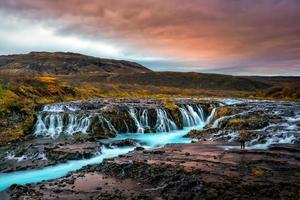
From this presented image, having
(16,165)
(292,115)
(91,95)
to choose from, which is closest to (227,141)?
(292,115)

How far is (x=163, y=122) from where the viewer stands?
42.7m

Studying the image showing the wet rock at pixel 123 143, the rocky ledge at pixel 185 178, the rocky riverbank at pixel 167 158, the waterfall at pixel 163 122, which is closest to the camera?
the rocky ledge at pixel 185 178

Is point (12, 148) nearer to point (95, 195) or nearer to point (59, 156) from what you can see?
point (59, 156)

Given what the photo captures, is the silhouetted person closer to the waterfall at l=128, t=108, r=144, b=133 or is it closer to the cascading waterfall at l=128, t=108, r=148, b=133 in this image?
the waterfall at l=128, t=108, r=144, b=133

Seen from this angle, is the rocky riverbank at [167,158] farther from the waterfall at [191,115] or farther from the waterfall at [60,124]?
the waterfall at [191,115]

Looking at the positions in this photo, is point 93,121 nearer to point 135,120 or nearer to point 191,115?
point 135,120

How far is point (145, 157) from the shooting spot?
79.4ft

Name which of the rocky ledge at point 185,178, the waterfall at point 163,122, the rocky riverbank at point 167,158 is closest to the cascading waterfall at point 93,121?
the waterfall at point 163,122

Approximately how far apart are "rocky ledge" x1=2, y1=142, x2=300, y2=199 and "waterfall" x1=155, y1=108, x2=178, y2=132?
54.8 feet

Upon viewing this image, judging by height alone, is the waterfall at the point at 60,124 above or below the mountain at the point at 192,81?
below

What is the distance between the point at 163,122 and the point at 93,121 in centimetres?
785

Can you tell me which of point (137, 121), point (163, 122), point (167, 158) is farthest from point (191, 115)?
point (167, 158)

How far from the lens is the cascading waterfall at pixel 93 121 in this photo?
3972 centimetres

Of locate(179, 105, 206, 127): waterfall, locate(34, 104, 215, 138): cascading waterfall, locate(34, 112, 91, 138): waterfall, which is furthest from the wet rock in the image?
locate(179, 105, 206, 127): waterfall
